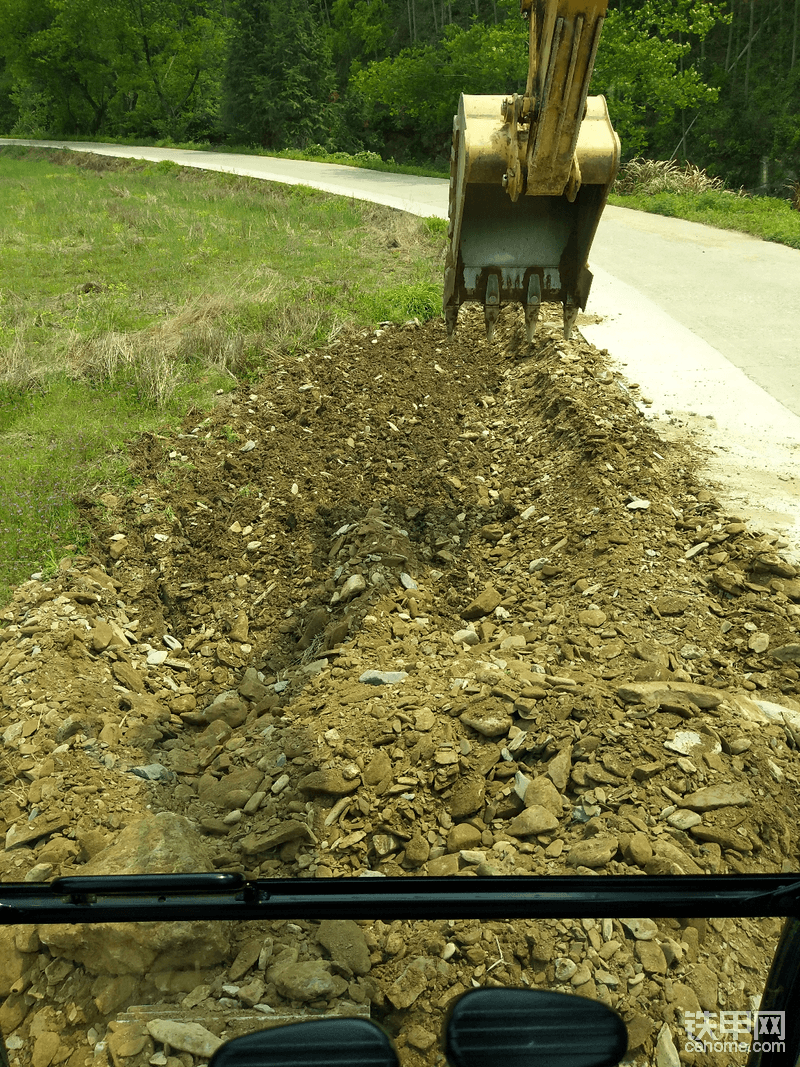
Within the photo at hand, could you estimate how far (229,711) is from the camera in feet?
13.3

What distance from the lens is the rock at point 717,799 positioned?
9.05ft

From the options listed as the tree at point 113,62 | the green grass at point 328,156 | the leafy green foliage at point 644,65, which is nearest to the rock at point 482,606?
the green grass at point 328,156

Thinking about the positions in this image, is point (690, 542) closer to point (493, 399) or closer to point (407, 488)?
point (407, 488)

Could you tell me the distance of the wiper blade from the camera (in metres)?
1.02

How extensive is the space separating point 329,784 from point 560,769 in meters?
0.95

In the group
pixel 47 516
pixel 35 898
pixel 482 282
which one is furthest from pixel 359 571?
pixel 35 898

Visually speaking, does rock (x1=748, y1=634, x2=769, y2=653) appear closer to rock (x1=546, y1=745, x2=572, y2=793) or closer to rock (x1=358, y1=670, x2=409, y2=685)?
rock (x1=546, y1=745, x2=572, y2=793)

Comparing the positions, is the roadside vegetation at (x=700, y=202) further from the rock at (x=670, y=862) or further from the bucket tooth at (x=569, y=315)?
the rock at (x=670, y=862)

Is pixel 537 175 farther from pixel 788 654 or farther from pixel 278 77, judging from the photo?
pixel 278 77

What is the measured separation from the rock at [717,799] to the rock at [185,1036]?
1774 millimetres

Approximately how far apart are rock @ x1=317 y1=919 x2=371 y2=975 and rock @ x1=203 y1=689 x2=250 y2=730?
5.23 ft

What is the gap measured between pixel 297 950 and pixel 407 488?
3787mm

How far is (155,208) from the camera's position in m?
15.3

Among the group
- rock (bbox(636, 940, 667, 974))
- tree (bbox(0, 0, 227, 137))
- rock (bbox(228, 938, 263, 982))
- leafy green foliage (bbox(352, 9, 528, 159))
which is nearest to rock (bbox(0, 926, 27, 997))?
rock (bbox(228, 938, 263, 982))
